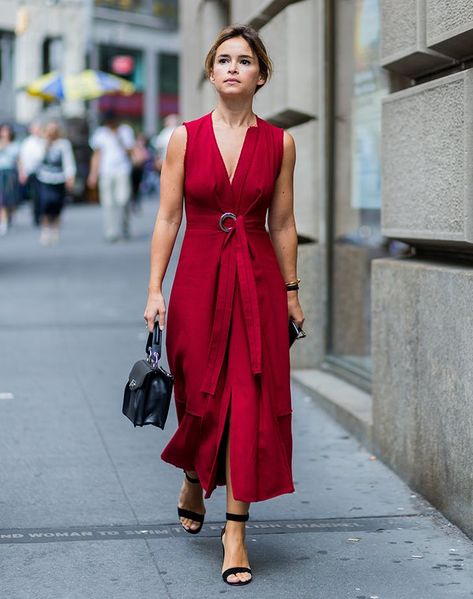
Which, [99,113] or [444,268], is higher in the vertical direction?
[99,113]

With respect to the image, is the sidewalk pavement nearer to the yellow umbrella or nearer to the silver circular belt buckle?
the silver circular belt buckle

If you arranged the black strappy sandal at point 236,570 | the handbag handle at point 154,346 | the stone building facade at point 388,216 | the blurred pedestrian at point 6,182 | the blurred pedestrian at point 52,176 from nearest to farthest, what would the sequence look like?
the black strappy sandal at point 236,570
the handbag handle at point 154,346
the stone building facade at point 388,216
the blurred pedestrian at point 52,176
the blurred pedestrian at point 6,182

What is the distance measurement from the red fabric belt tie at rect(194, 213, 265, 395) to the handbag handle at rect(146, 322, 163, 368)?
197mm

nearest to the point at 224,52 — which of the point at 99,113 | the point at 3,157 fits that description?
the point at 3,157

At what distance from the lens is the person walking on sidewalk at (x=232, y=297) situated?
4551 mm

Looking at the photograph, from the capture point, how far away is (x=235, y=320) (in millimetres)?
4574

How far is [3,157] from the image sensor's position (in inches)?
937

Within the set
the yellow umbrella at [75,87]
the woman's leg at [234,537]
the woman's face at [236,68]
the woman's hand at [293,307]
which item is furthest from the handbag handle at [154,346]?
the yellow umbrella at [75,87]

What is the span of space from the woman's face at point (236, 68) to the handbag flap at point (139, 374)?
98 cm

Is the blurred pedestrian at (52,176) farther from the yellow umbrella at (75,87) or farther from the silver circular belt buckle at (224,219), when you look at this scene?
the silver circular belt buckle at (224,219)

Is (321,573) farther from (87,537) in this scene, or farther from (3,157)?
(3,157)

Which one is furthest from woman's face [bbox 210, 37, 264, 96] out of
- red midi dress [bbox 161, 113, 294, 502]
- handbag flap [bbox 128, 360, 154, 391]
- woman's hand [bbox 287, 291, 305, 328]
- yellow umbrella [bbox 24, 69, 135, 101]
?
yellow umbrella [bbox 24, 69, 135, 101]

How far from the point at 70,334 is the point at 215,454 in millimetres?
5811

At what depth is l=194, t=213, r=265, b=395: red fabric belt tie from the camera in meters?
4.55
